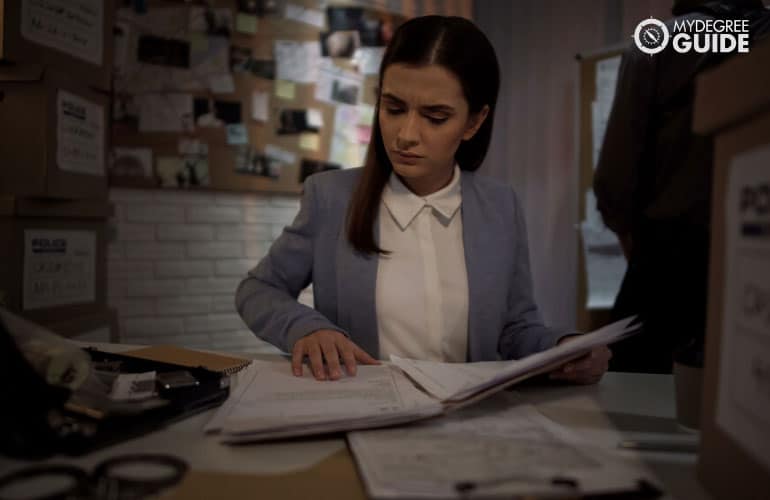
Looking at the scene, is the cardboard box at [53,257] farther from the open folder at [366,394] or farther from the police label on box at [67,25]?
the open folder at [366,394]

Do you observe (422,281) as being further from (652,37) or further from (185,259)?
(185,259)

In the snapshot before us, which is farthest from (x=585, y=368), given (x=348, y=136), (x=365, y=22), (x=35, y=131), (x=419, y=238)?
(x=365, y=22)

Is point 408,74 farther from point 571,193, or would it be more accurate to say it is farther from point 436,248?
point 571,193

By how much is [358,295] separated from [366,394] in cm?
47

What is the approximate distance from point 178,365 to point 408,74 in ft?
2.13

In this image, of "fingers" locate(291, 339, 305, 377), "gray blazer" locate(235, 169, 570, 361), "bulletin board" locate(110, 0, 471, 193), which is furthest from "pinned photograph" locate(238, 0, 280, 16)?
"fingers" locate(291, 339, 305, 377)

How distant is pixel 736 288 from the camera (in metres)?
0.46

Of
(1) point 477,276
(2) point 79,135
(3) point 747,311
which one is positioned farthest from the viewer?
(2) point 79,135

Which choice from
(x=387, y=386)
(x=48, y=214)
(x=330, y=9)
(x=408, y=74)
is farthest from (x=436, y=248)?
(x=330, y=9)

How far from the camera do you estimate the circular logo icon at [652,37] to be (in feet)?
5.25

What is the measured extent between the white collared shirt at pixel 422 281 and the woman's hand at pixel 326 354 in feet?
0.96

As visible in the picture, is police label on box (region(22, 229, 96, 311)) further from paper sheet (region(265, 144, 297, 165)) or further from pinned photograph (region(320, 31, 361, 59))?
pinned photograph (region(320, 31, 361, 59))

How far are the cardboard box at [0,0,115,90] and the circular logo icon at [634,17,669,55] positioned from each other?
1495 millimetres

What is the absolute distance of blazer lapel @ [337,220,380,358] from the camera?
3.80 feet
